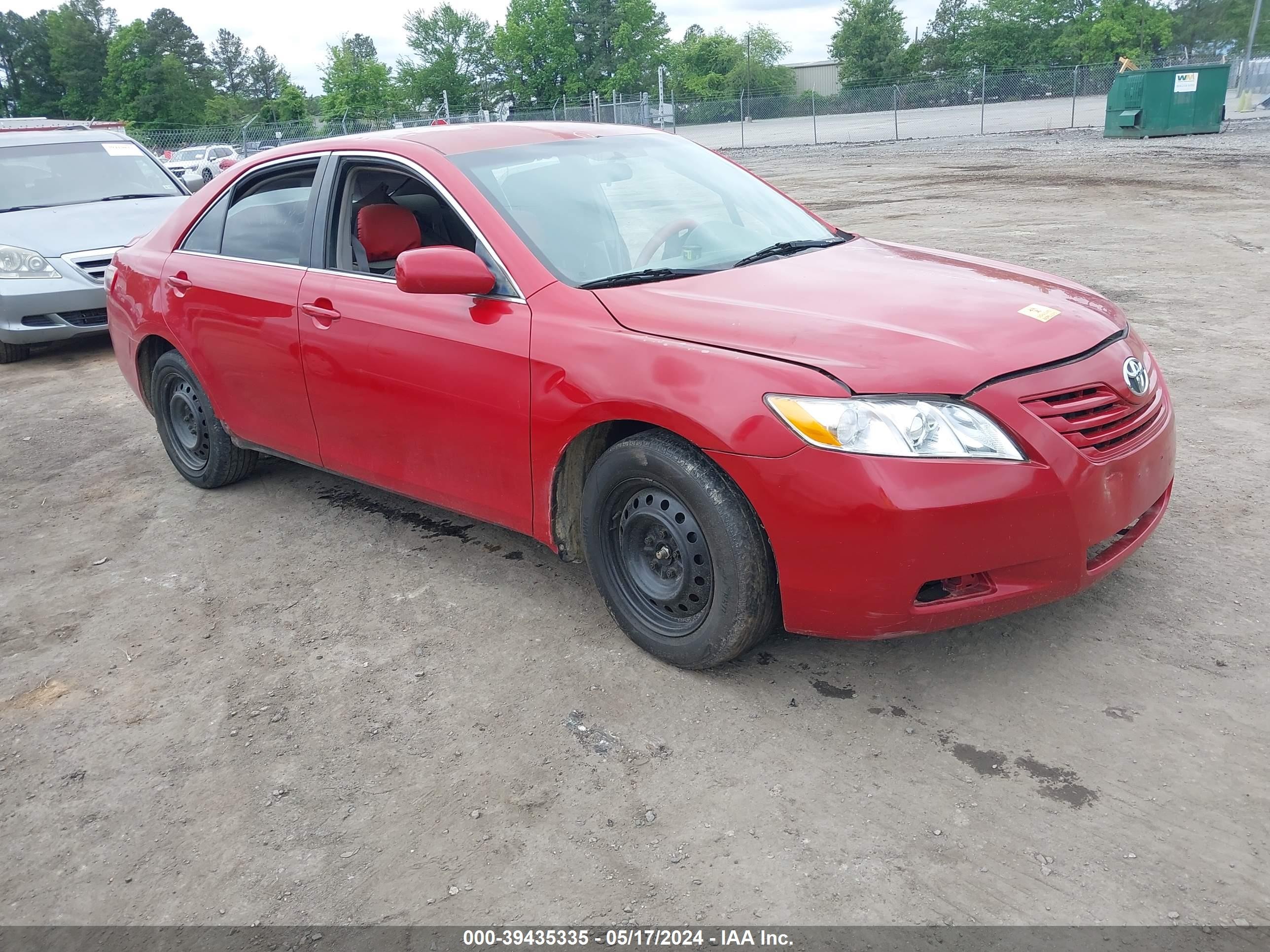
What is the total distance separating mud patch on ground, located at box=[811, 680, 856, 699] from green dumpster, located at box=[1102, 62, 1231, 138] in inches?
1034

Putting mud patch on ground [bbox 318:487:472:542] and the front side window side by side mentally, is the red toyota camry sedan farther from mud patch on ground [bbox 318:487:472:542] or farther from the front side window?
mud patch on ground [bbox 318:487:472:542]

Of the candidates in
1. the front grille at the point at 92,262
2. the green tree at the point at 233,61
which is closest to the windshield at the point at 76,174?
the front grille at the point at 92,262

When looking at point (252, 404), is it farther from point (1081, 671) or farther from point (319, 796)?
point (1081, 671)

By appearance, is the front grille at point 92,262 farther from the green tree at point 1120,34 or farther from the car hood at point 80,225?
the green tree at point 1120,34

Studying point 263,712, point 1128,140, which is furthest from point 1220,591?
point 1128,140

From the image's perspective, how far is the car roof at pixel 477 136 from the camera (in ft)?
13.4

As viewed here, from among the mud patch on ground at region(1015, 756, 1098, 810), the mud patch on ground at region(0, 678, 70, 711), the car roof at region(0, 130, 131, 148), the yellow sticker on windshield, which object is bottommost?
the mud patch on ground at region(0, 678, 70, 711)

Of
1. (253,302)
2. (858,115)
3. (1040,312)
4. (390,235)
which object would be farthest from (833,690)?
(858,115)

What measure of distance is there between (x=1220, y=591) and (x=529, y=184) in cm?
283

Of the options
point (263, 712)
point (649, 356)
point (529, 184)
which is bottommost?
point (263, 712)

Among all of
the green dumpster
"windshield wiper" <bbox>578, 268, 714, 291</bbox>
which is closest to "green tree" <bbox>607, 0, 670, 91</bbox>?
the green dumpster

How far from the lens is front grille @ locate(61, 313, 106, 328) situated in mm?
8625

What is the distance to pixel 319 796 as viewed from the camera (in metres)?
2.88

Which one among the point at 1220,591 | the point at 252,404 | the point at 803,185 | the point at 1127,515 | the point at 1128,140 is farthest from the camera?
the point at 1128,140
